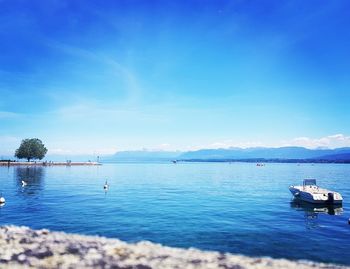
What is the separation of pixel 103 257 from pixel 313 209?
118 ft

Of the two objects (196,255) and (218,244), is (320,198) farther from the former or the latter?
(196,255)

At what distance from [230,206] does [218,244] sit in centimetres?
2062

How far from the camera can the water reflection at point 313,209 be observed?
36.3 m

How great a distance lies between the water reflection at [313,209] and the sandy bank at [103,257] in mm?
18648

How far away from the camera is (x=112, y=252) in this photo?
18.3 m

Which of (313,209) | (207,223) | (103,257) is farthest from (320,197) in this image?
(103,257)

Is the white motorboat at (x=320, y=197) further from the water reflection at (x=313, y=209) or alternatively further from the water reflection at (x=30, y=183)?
the water reflection at (x=30, y=183)

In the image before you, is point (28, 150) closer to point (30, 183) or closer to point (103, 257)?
point (30, 183)

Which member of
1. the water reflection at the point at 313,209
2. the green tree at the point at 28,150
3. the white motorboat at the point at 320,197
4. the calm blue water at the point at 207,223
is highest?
the green tree at the point at 28,150

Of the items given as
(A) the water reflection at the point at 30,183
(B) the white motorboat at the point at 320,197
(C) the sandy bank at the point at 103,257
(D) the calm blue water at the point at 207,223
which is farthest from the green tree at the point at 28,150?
(C) the sandy bank at the point at 103,257

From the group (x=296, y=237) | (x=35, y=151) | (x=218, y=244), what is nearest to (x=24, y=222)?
(x=218, y=244)

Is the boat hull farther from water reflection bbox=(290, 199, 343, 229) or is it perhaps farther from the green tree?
the green tree

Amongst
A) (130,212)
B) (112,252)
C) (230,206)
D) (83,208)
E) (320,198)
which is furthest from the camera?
(320,198)

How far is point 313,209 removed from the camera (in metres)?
44.4
